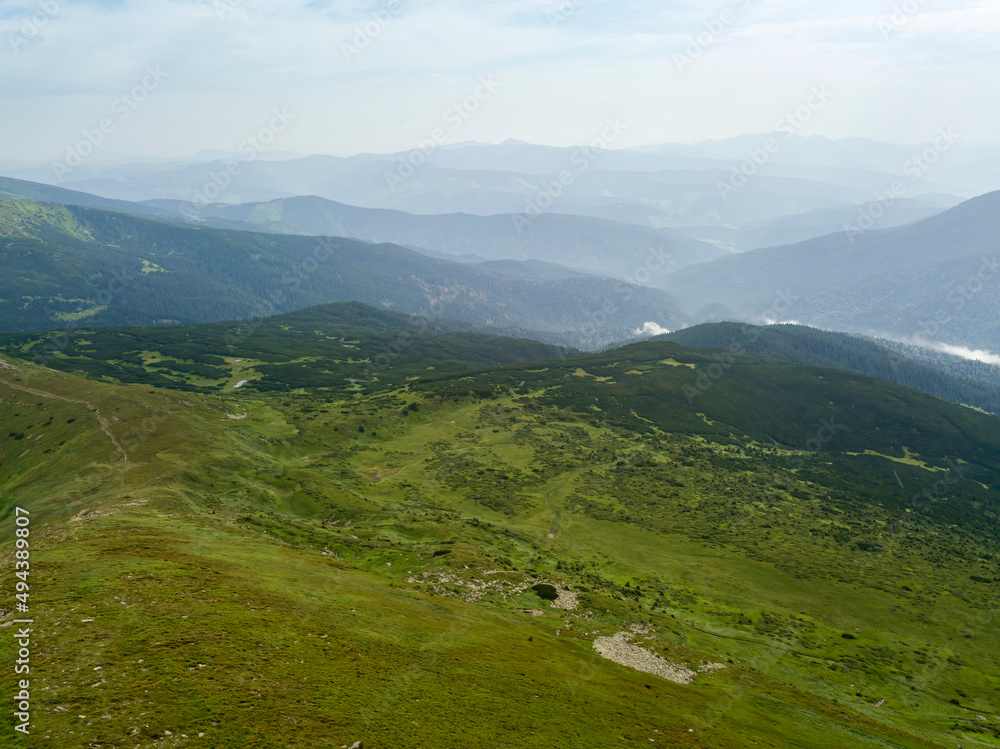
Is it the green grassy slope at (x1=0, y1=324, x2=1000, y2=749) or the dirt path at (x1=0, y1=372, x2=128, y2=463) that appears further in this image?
the dirt path at (x1=0, y1=372, x2=128, y2=463)

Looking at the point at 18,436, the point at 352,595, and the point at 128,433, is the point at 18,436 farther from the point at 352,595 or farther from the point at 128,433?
the point at 352,595

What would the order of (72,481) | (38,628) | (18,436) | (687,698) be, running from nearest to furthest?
(38,628)
(687,698)
(72,481)
(18,436)

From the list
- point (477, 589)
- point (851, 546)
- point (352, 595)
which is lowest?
point (851, 546)

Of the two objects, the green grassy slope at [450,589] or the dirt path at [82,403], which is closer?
the green grassy slope at [450,589]

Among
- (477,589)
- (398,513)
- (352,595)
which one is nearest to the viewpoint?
(352,595)

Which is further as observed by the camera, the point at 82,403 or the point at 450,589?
the point at 82,403

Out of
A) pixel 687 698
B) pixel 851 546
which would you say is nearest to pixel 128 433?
pixel 687 698

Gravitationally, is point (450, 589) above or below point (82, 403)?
below

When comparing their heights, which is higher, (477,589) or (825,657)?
(477,589)
